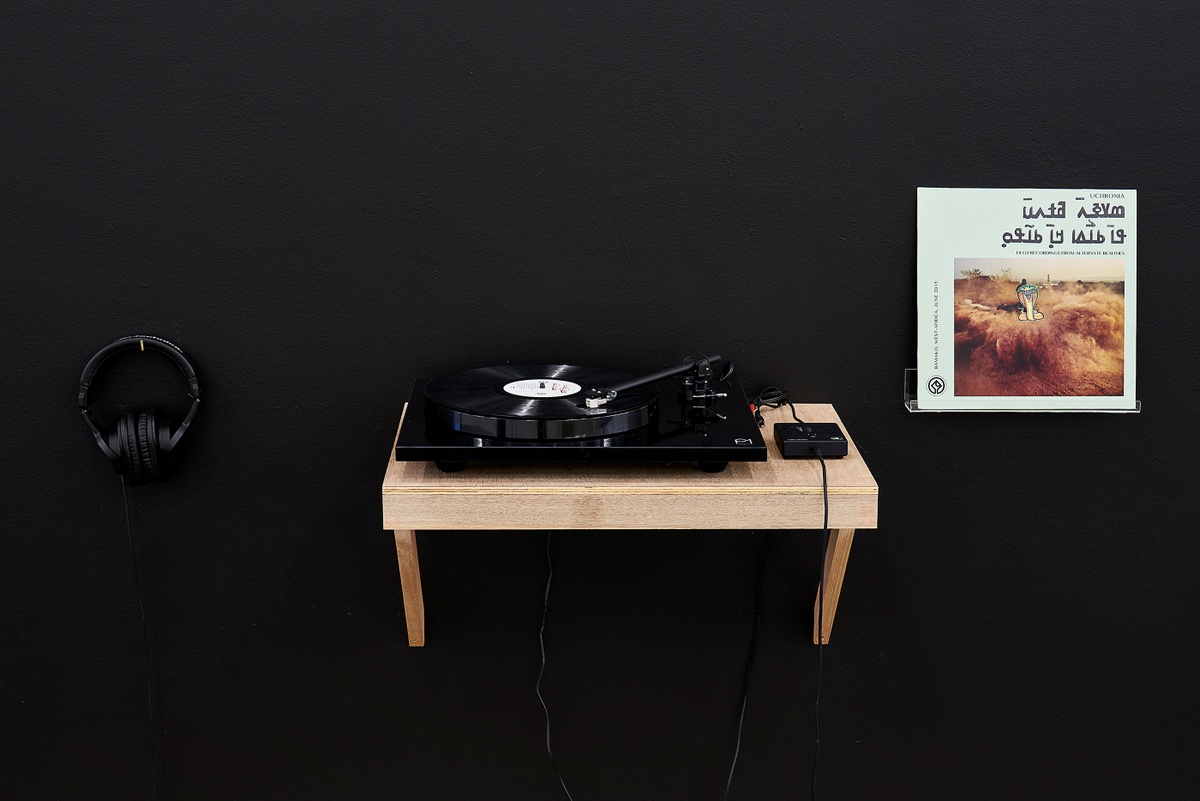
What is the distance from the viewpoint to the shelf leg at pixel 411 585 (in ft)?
4.02

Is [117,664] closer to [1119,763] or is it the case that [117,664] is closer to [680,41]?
[680,41]

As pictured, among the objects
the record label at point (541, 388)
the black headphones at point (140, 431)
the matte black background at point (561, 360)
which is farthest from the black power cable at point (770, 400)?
the black headphones at point (140, 431)

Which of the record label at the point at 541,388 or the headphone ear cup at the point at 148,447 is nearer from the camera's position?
the record label at the point at 541,388

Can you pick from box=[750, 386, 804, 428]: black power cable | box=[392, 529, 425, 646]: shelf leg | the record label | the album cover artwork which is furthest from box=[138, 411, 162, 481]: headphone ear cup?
the album cover artwork

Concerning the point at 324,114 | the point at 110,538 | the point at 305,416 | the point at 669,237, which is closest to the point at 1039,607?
the point at 669,237

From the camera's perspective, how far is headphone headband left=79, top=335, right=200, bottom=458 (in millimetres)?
1267

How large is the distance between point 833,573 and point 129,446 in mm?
1030

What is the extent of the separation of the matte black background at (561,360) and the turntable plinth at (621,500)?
0.30 meters

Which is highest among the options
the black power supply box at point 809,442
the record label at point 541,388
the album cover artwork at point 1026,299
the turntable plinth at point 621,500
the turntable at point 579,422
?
the album cover artwork at point 1026,299

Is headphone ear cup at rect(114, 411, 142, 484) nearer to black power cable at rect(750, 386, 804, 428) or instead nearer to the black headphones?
the black headphones

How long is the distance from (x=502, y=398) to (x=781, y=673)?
2.28 ft

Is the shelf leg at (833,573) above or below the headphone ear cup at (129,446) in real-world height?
below

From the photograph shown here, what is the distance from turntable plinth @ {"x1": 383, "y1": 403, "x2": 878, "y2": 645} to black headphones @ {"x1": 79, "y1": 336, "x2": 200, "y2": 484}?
1.41ft

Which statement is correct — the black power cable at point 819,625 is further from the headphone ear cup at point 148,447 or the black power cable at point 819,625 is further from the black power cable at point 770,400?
the headphone ear cup at point 148,447
